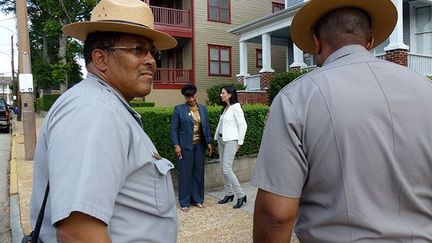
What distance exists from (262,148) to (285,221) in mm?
300

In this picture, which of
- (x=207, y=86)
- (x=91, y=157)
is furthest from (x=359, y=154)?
(x=207, y=86)

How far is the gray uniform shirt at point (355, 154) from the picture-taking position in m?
1.55

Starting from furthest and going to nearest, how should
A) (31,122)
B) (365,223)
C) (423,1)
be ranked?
1. (423,1)
2. (31,122)
3. (365,223)

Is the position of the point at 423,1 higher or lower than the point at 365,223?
higher

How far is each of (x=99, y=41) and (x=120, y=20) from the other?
0.45 ft

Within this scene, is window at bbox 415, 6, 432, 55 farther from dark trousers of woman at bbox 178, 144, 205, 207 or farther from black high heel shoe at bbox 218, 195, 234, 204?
dark trousers of woman at bbox 178, 144, 205, 207

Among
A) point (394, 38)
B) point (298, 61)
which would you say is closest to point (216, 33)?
point (298, 61)

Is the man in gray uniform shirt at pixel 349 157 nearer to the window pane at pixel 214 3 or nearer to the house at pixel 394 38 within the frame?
the house at pixel 394 38

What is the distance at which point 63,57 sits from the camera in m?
27.6

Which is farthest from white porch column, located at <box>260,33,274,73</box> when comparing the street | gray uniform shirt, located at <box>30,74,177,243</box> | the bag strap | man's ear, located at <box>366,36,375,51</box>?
the bag strap

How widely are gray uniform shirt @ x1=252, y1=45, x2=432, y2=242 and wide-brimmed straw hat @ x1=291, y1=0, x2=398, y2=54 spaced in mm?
265

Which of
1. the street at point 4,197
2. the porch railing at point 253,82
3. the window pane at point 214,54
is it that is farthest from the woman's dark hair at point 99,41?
the window pane at point 214,54

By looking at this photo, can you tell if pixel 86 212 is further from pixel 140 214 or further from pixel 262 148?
pixel 262 148

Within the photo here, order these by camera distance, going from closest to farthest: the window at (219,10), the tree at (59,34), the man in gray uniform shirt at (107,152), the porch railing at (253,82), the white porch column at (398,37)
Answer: the man in gray uniform shirt at (107,152) < the white porch column at (398,37) < the porch railing at (253,82) < the window at (219,10) < the tree at (59,34)
